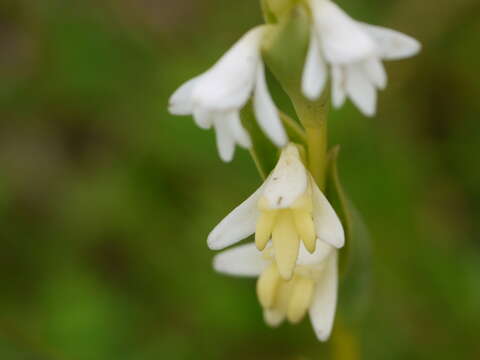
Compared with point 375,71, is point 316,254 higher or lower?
lower

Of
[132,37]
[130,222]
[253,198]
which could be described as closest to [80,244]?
[130,222]

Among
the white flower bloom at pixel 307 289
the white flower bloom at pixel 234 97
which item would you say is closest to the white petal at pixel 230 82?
the white flower bloom at pixel 234 97

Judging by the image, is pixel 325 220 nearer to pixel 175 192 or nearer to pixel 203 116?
pixel 203 116

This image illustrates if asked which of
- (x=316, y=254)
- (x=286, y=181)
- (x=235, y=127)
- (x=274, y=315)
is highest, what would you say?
(x=235, y=127)

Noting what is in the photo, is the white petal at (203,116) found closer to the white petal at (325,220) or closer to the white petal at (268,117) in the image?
the white petal at (268,117)

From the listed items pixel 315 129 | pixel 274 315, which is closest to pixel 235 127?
pixel 315 129

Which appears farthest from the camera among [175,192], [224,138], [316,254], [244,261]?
[175,192]
